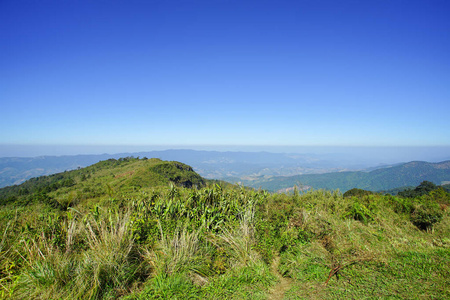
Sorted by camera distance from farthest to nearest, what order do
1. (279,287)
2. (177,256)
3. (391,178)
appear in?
(391,178)
(177,256)
(279,287)

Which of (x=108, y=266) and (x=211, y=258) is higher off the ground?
(x=108, y=266)

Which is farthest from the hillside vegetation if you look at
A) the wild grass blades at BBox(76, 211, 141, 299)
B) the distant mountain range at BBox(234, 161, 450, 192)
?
the distant mountain range at BBox(234, 161, 450, 192)

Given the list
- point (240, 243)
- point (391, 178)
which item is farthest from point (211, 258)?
point (391, 178)

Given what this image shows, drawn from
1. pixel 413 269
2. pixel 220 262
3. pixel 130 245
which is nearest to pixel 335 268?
pixel 413 269

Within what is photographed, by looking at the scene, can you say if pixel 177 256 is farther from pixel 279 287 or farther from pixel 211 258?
pixel 279 287

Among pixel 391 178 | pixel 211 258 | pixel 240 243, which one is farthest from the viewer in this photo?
pixel 391 178

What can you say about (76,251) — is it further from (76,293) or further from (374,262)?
(374,262)

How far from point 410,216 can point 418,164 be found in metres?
151

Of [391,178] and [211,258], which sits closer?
[211,258]

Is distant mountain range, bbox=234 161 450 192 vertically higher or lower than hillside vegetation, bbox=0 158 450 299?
lower

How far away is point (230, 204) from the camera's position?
17.3 ft

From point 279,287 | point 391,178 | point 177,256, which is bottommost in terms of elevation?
point 391,178

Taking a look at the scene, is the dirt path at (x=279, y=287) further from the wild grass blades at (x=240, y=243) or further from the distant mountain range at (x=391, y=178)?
the distant mountain range at (x=391, y=178)

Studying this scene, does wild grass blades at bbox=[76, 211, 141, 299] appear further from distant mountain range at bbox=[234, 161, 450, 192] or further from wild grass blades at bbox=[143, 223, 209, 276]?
distant mountain range at bbox=[234, 161, 450, 192]
